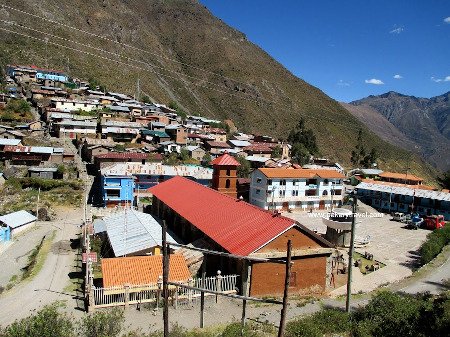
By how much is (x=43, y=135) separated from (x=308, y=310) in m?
59.7

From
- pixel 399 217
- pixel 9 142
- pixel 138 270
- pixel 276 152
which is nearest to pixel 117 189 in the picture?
pixel 9 142

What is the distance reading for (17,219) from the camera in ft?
115

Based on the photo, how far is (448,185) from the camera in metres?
73.5

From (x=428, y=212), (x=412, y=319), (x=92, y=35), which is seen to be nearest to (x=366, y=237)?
(x=428, y=212)

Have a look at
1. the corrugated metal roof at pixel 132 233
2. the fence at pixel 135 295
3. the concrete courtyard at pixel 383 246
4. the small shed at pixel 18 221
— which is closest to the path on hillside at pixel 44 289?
the fence at pixel 135 295

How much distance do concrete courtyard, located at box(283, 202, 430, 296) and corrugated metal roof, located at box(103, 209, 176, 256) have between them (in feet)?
40.0

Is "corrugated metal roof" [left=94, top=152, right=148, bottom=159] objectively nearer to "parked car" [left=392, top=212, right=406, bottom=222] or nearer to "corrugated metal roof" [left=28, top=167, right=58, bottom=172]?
"corrugated metal roof" [left=28, top=167, right=58, bottom=172]

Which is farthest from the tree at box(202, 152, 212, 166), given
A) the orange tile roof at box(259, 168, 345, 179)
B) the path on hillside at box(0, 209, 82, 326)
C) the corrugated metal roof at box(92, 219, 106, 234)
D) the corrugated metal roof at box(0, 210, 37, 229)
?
the path on hillside at box(0, 209, 82, 326)

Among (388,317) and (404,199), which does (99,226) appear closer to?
(388,317)

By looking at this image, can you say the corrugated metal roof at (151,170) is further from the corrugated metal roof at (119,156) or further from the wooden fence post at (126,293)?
the wooden fence post at (126,293)

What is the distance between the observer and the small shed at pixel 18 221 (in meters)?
33.6

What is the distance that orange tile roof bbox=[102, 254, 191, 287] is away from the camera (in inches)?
764

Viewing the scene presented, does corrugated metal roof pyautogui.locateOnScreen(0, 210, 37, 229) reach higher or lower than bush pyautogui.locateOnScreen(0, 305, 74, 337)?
lower

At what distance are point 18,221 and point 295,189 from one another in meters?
34.1
